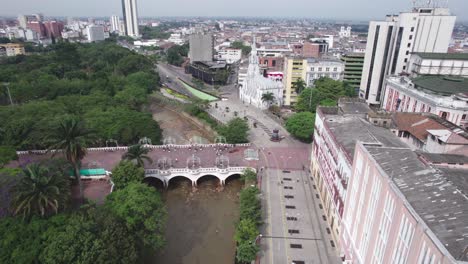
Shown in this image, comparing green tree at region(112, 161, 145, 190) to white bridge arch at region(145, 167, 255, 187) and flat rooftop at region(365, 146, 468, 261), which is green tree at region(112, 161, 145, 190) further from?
flat rooftop at region(365, 146, 468, 261)

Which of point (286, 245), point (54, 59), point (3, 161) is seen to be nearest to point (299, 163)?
point (286, 245)

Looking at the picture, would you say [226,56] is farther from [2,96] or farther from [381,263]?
[381,263]

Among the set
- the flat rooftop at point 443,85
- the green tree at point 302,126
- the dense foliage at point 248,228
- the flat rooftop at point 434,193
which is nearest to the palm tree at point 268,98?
the green tree at point 302,126

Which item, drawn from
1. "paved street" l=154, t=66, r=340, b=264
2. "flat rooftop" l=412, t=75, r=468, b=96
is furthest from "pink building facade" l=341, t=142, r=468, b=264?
"flat rooftop" l=412, t=75, r=468, b=96

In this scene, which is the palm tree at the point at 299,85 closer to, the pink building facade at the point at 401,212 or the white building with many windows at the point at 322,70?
the white building with many windows at the point at 322,70

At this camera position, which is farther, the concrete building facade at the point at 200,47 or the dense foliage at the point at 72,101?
the concrete building facade at the point at 200,47

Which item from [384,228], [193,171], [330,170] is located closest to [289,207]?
[330,170]

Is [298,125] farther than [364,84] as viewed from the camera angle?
No
